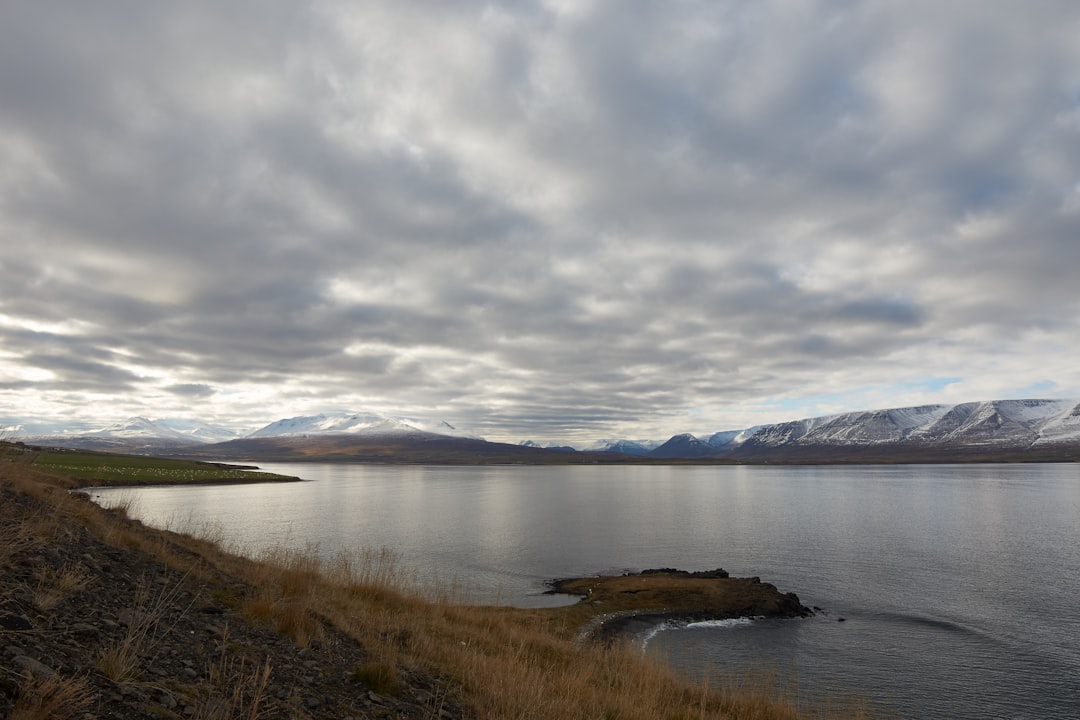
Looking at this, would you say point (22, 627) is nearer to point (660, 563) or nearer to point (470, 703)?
point (470, 703)

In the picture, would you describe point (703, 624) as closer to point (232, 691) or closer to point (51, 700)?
point (232, 691)

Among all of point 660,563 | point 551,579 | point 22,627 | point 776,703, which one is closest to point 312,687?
point 22,627

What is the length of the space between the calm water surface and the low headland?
7584mm

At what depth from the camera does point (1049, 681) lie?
73.7 feet

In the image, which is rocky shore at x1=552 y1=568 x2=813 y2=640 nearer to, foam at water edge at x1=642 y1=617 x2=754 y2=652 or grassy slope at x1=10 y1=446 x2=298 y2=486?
foam at water edge at x1=642 y1=617 x2=754 y2=652

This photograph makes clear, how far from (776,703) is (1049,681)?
1662 cm

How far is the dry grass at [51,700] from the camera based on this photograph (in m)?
4.62

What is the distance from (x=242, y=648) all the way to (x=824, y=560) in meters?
47.5

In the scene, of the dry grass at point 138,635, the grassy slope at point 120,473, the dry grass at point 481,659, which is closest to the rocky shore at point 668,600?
the dry grass at point 481,659

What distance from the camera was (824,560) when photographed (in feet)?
150

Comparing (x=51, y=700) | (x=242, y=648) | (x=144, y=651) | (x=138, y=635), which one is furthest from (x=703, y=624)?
(x=51, y=700)

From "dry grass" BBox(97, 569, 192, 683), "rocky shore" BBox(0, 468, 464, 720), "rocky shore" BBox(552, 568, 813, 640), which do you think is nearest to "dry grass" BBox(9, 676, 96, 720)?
"rocky shore" BBox(0, 468, 464, 720)

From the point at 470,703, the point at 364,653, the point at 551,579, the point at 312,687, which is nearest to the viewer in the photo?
the point at 312,687

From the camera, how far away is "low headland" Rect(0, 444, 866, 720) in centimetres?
592
